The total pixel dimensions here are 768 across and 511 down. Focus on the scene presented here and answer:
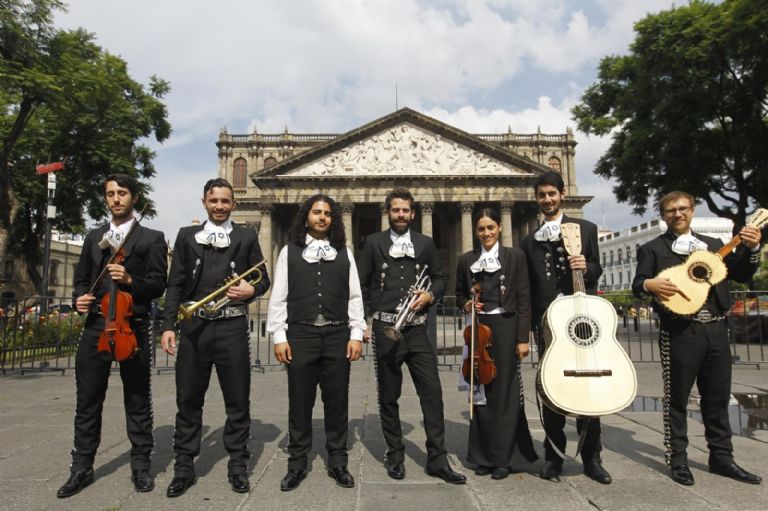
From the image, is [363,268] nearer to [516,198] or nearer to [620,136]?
[620,136]

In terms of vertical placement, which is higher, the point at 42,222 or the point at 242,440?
the point at 42,222

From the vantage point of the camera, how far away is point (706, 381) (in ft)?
12.9

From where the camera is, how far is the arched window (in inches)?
1875

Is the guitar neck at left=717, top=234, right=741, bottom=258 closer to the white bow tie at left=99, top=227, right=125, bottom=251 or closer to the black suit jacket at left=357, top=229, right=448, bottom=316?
the black suit jacket at left=357, top=229, right=448, bottom=316

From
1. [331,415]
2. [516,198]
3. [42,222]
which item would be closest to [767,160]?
[516,198]

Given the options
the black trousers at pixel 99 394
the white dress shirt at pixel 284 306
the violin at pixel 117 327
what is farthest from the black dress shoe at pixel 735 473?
the violin at pixel 117 327

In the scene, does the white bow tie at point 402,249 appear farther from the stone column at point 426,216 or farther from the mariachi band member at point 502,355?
the stone column at point 426,216

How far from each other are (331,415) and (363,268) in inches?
49.1

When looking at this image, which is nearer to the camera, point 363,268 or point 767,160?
point 363,268

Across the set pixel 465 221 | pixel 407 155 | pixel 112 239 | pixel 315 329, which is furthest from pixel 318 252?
pixel 407 155

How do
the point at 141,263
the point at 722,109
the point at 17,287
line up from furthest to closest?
the point at 17,287, the point at 722,109, the point at 141,263

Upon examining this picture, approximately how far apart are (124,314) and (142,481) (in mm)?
1264

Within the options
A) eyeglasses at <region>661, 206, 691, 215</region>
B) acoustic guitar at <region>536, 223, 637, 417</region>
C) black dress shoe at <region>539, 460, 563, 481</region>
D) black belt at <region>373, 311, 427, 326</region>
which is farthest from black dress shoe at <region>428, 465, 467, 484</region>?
eyeglasses at <region>661, 206, 691, 215</region>

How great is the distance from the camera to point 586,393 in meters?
3.48
